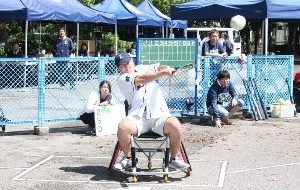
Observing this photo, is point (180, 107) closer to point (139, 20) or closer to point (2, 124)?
point (2, 124)

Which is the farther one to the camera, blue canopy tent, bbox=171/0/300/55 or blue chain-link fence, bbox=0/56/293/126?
blue canopy tent, bbox=171/0/300/55

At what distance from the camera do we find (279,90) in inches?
542

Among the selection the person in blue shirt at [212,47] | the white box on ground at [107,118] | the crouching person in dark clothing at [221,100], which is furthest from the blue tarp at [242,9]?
the white box on ground at [107,118]

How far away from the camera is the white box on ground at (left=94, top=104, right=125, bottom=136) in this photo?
1074 cm

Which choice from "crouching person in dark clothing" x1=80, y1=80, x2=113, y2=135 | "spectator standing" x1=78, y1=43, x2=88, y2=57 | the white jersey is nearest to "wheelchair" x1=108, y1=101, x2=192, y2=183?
the white jersey

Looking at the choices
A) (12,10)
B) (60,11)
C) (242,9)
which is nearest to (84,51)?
(60,11)

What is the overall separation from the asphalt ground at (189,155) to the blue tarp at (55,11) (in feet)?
20.3

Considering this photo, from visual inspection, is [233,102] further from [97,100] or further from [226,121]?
[97,100]

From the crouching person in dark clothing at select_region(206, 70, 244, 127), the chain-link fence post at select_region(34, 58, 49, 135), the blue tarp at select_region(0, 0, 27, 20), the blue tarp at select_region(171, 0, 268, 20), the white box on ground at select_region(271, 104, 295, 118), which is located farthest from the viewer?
the blue tarp at select_region(0, 0, 27, 20)

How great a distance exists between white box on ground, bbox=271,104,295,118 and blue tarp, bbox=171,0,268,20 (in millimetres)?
1964

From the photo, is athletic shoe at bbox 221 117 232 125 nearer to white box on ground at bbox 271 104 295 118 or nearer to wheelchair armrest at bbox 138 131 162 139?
white box on ground at bbox 271 104 295 118

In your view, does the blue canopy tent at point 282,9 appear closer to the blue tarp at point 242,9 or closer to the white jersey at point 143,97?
the blue tarp at point 242,9

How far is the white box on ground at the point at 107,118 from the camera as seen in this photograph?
1074 cm

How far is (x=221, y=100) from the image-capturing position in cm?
1205
